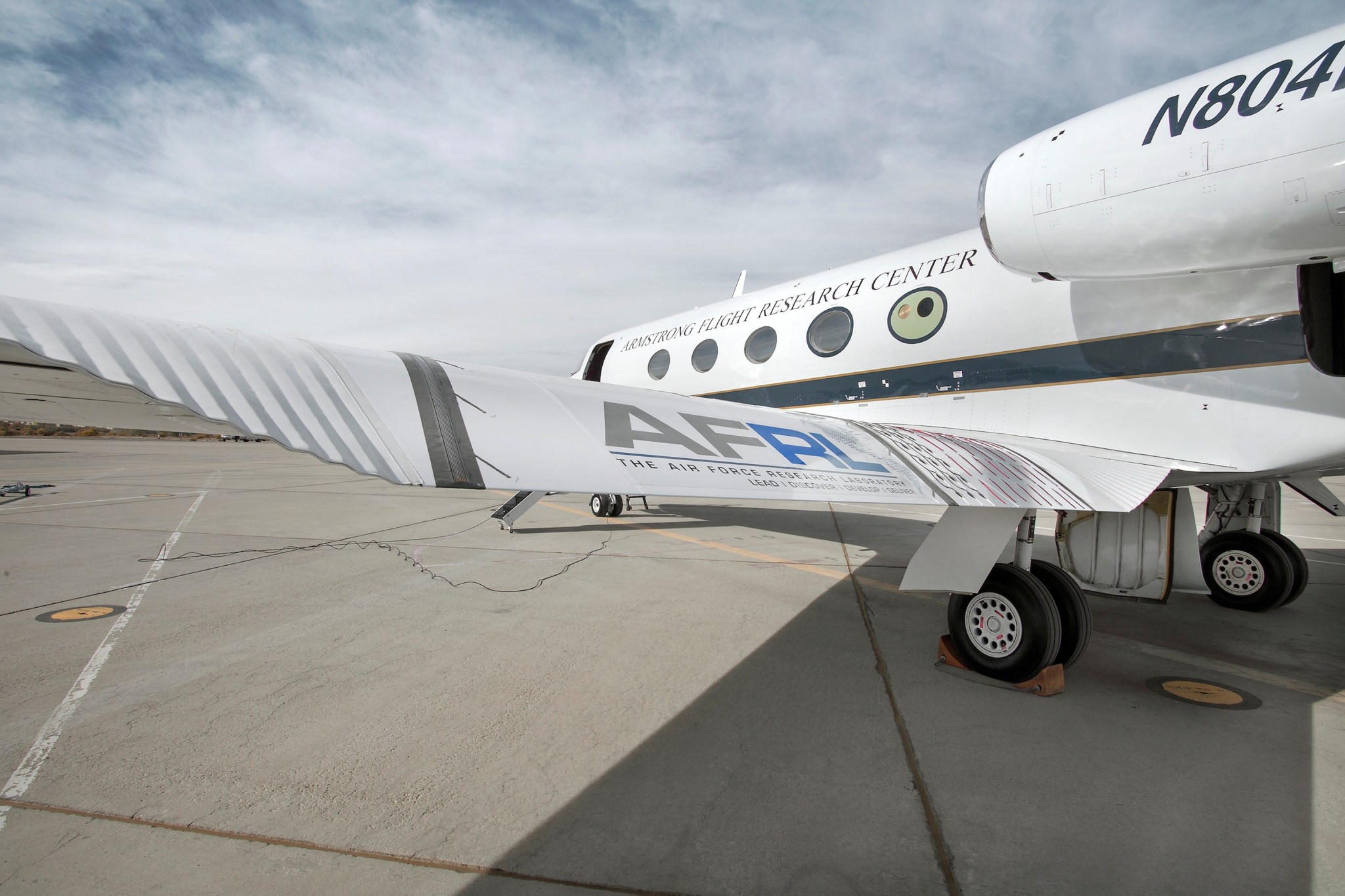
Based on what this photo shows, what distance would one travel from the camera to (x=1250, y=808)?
2.53m

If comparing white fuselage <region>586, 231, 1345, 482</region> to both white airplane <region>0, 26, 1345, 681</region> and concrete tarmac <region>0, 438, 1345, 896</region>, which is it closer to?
white airplane <region>0, 26, 1345, 681</region>

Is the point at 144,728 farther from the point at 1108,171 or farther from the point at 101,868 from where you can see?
the point at 1108,171

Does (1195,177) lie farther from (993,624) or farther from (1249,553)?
(1249,553)

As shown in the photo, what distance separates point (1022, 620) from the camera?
373 centimetres

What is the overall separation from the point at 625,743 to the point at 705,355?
523 cm

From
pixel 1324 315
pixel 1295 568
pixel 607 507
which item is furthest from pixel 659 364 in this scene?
pixel 1295 568

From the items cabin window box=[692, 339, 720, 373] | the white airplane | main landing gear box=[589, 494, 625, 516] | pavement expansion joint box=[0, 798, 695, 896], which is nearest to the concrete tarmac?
pavement expansion joint box=[0, 798, 695, 896]

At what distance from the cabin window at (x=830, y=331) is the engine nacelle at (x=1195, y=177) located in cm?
229

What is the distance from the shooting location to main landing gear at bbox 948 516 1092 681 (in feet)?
12.1

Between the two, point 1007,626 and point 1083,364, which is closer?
point 1007,626

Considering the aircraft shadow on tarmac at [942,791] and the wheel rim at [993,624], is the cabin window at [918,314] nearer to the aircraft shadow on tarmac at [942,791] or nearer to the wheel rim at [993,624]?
the wheel rim at [993,624]

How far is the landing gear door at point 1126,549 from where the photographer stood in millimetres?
4426

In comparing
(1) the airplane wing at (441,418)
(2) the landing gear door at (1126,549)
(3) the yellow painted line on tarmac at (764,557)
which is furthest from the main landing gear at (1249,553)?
(1) the airplane wing at (441,418)

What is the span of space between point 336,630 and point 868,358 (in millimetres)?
4650
